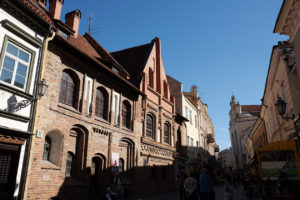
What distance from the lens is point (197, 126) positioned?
120 feet

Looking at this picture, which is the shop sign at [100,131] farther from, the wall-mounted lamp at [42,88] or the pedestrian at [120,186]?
the wall-mounted lamp at [42,88]

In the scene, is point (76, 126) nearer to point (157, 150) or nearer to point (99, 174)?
point (99, 174)

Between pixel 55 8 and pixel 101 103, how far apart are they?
629cm

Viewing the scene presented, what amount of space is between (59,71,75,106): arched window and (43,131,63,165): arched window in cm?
184

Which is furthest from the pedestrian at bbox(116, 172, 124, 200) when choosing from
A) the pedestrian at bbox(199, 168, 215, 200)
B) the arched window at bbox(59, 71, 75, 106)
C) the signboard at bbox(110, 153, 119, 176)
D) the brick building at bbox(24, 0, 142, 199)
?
the pedestrian at bbox(199, 168, 215, 200)

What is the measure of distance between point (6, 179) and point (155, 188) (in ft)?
43.3

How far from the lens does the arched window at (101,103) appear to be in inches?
590

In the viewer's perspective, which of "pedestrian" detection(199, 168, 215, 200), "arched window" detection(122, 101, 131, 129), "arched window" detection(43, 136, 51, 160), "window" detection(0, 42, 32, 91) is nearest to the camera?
"pedestrian" detection(199, 168, 215, 200)

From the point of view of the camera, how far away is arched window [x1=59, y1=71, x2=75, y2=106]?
12.6 meters

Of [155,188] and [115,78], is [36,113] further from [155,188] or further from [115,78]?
[155,188]

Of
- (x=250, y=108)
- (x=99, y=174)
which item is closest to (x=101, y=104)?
(x=99, y=174)

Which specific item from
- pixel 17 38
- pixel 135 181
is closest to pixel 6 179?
pixel 17 38

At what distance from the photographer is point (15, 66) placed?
955cm

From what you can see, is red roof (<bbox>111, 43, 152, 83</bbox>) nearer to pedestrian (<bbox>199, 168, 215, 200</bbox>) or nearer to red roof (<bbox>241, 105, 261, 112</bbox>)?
pedestrian (<bbox>199, 168, 215, 200</bbox>)
